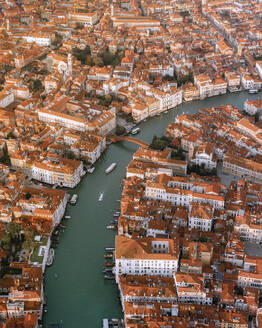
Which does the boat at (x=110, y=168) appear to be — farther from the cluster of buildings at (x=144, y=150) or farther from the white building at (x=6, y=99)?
the white building at (x=6, y=99)

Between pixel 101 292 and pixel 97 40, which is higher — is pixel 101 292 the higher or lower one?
the lower one

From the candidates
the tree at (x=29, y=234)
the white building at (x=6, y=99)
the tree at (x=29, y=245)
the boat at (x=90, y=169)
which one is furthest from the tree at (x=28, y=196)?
the white building at (x=6, y=99)

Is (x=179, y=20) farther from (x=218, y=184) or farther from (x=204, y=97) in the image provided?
(x=218, y=184)

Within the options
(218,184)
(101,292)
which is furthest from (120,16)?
(101,292)

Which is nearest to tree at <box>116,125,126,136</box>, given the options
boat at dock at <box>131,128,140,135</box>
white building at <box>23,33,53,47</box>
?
boat at dock at <box>131,128,140,135</box>

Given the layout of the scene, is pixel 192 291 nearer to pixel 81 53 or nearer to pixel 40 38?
pixel 81 53
